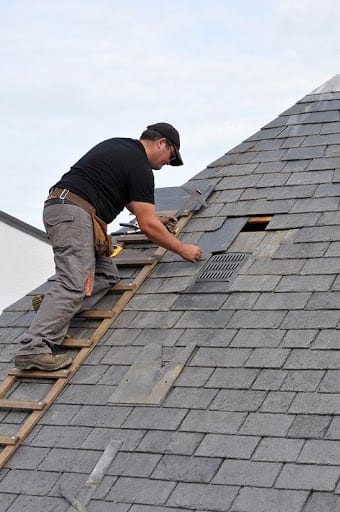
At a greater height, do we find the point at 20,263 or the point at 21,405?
the point at 21,405

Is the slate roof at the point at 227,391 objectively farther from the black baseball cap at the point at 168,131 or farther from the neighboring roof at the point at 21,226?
the neighboring roof at the point at 21,226

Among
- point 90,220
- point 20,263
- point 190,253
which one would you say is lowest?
point 20,263

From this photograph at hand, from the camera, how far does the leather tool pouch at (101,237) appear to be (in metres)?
6.16

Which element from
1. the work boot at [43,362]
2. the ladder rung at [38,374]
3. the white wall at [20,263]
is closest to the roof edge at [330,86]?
the work boot at [43,362]

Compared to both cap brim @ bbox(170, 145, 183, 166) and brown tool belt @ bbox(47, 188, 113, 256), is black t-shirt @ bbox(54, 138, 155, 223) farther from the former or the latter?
cap brim @ bbox(170, 145, 183, 166)

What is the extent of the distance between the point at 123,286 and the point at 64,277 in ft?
1.77

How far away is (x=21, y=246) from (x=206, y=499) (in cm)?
1422

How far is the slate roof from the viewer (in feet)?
14.4

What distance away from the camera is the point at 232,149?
25.8 ft

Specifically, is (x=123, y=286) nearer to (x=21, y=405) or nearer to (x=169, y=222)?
(x=169, y=222)

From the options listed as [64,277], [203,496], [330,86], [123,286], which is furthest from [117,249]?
[203,496]

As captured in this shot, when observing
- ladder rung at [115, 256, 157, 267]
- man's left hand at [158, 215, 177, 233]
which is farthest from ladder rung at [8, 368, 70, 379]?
man's left hand at [158, 215, 177, 233]

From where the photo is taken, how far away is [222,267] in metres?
6.29

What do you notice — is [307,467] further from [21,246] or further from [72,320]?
[21,246]
